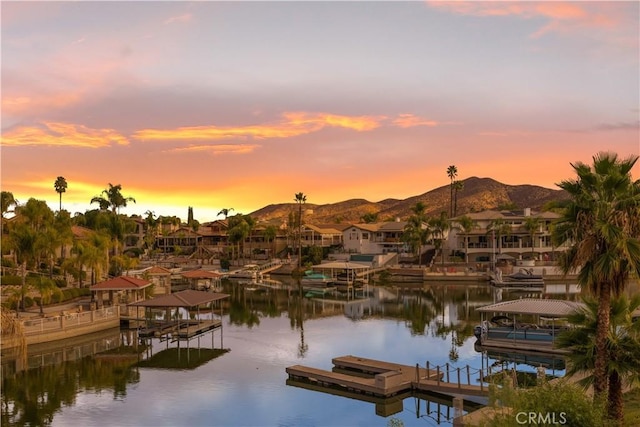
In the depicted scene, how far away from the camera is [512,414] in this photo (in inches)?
540

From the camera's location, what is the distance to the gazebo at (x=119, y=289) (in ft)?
164

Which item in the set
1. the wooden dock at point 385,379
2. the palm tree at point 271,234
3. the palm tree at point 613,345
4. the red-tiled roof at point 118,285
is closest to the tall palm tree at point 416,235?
the palm tree at point 271,234

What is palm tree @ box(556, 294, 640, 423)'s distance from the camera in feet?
55.3

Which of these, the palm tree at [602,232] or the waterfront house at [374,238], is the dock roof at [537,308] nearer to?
the palm tree at [602,232]

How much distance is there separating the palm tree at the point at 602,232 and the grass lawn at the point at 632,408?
2.11 metres

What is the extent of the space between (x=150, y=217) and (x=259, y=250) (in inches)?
1416

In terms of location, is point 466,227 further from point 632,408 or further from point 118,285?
point 632,408

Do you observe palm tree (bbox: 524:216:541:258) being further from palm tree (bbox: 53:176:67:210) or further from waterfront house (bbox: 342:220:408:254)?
palm tree (bbox: 53:176:67:210)

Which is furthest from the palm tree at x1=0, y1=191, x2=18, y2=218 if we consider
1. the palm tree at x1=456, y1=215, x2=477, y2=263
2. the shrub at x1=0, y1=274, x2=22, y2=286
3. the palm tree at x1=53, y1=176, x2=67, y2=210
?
the palm tree at x1=456, y1=215, x2=477, y2=263

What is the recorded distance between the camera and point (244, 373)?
3272 cm

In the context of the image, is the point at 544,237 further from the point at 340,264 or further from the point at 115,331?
the point at 115,331

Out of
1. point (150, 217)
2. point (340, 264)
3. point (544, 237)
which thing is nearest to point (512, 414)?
point (340, 264)

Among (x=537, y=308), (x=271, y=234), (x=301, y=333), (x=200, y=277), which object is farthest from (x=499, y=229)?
(x=537, y=308)

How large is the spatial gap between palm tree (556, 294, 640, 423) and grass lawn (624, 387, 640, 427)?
773 mm
